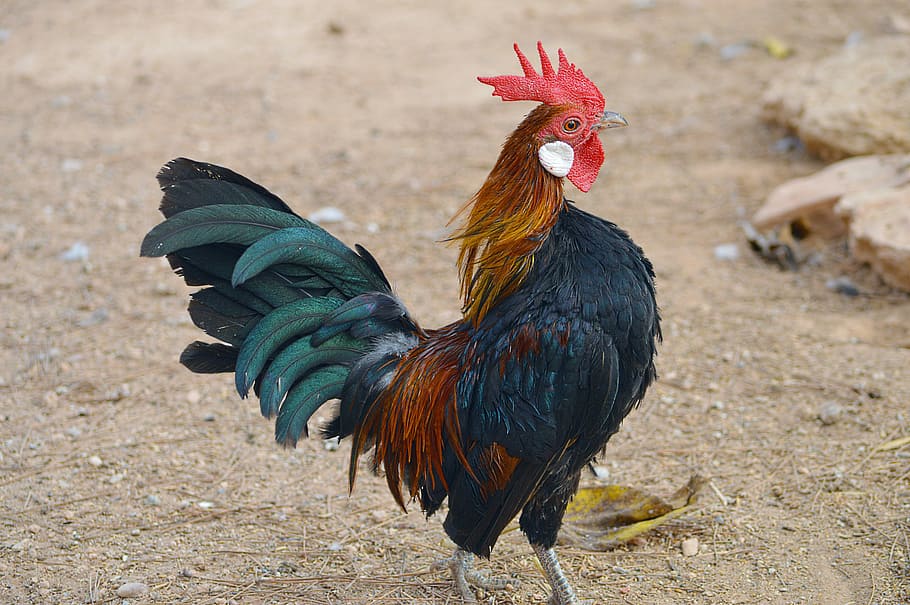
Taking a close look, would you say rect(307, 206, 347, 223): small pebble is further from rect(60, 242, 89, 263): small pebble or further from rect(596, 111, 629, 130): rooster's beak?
rect(596, 111, 629, 130): rooster's beak

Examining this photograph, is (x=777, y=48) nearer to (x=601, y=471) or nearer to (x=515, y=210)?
(x=601, y=471)

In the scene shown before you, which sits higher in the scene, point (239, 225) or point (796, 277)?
point (239, 225)

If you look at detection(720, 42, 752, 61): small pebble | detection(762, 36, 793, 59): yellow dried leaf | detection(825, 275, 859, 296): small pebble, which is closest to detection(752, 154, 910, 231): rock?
detection(825, 275, 859, 296): small pebble

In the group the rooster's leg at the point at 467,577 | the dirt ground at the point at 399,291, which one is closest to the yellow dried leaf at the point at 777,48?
the dirt ground at the point at 399,291

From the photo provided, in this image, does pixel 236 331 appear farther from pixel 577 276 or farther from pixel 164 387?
pixel 164 387

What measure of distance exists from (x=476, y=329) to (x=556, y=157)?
758 millimetres

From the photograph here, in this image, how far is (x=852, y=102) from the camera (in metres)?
7.50

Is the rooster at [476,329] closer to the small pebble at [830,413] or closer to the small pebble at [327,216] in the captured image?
→ the small pebble at [830,413]

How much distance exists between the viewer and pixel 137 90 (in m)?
9.35


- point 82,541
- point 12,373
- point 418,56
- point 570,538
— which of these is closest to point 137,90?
point 418,56

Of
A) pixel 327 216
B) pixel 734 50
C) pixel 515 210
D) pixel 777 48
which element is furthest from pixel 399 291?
pixel 777 48

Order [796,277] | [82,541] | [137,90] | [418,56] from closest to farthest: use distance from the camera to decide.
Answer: [82,541] → [796,277] → [137,90] → [418,56]

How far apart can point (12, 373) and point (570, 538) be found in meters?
3.47

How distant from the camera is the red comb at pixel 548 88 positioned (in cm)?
343
